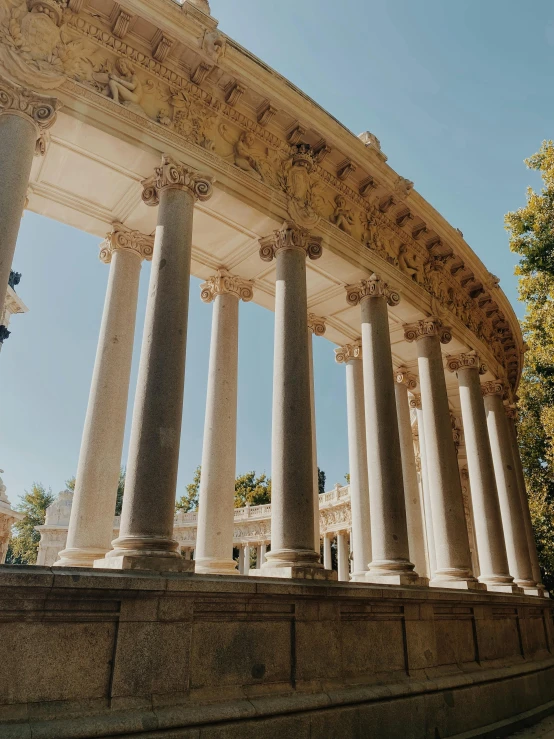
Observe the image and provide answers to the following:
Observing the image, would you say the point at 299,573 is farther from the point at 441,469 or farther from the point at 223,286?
the point at 223,286

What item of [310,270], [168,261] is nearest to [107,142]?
[168,261]

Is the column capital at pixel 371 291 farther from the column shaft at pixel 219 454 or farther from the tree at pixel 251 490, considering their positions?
the tree at pixel 251 490

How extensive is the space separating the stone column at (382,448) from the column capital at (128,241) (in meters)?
11.9

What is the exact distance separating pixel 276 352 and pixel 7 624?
49.4 ft

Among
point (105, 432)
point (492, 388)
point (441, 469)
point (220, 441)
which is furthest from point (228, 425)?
point (492, 388)

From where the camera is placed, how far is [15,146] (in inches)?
729

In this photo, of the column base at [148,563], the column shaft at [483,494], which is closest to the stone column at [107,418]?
the column base at [148,563]

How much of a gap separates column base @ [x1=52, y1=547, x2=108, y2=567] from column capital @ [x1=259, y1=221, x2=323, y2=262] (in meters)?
15.5

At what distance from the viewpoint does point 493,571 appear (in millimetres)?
35062

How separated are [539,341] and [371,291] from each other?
3652cm

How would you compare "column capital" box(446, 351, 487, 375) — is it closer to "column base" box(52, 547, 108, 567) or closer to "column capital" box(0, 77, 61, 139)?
"column base" box(52, 547, 108, 567)

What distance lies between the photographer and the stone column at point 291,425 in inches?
827

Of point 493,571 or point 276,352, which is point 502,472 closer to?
point 493,571

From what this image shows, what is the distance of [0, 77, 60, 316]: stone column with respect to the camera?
56.7ft
